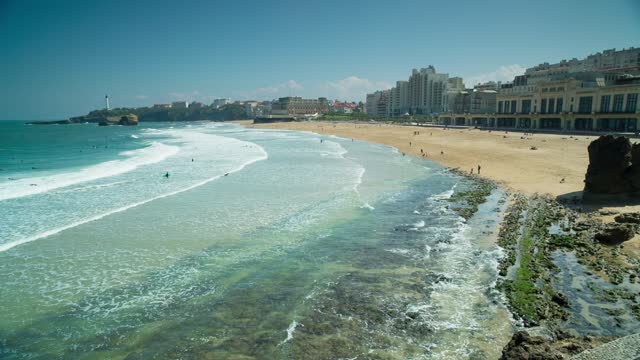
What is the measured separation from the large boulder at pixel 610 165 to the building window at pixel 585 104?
51.8m

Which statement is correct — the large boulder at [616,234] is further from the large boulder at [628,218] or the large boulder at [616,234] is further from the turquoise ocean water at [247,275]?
the turquoise ocean water at [247,275]

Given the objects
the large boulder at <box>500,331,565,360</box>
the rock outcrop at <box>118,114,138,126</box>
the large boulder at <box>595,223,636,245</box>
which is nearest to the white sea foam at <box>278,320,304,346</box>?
the large boulder at <box>500,331,565,360</box>

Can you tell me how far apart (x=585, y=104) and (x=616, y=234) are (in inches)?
2373

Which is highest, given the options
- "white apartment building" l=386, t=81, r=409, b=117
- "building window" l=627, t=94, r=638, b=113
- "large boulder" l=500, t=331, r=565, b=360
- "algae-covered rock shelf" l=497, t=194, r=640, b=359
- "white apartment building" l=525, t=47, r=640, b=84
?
"white apartment building" l=525, t=47, r=640, b=84

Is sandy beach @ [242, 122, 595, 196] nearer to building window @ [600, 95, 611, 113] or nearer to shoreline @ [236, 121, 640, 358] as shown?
shoreline @ [236, 121, 640, 358]

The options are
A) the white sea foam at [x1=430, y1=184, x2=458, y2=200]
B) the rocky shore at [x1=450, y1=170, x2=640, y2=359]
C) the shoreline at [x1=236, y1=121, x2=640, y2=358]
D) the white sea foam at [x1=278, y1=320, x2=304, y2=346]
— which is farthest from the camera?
the white sea foam at [x1=430, y1=184, x2=458, y2=200]

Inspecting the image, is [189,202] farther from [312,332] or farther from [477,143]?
[477,143]

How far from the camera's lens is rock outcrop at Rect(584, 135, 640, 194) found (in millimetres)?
19422

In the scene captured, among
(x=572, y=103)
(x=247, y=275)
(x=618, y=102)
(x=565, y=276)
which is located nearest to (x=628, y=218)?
(x=565, y=276)

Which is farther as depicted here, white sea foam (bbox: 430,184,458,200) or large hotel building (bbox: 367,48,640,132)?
large hotel building (bbox: 367,48,640,132)

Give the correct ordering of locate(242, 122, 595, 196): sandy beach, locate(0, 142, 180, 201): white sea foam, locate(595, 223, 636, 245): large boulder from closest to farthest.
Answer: locate(595, 223, 636, 245): large boulder
locate(242, 122, 595, 196): sandy beach
locate(0, 142, 180, 201): white sea foam

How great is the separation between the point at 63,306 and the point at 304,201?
46.3 ft

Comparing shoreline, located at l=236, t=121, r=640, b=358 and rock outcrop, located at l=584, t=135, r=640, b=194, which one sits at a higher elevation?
rock outcrop, located at l=584, t=135, r=640, b=194

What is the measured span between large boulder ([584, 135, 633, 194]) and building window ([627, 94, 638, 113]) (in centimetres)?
4628
